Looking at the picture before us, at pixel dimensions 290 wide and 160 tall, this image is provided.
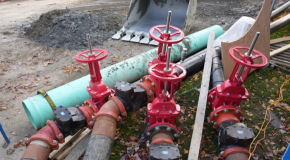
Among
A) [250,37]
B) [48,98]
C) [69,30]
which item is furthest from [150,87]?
[69,30]

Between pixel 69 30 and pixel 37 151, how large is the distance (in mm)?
6170

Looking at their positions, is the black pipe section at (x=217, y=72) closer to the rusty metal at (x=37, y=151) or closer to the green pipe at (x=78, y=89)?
the green pipe at (x=78, y=89)

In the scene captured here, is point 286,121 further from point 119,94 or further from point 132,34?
point 132,34

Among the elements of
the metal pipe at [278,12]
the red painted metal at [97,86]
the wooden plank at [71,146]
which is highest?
the metal pipe at [278,12]

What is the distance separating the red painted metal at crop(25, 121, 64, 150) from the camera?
9.28 feet

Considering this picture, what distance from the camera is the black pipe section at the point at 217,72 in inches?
168

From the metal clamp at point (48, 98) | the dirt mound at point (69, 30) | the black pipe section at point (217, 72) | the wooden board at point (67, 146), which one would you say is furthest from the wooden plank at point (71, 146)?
the dirt mound at point (69, 30)

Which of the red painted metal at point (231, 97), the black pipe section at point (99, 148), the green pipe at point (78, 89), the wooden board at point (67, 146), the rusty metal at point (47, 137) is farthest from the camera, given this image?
the green pipe at point (78, 89)

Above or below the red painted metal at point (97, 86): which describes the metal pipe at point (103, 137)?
below

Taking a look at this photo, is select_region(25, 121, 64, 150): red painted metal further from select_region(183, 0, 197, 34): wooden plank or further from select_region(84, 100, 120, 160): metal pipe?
select_region(183, 0, 197, 34): wooden plank

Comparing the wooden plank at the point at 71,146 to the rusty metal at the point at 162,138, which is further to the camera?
the wooden plank at the point at 71,146

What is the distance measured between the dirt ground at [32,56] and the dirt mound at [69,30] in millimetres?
322

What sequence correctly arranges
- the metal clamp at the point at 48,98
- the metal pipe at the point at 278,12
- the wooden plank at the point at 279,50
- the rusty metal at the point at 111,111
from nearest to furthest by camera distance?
the rusty metal at the point at 111,111, the metal clamp at the point at 48,98, the wooden plank at the point at 279,50, the metal pipe at the point at 278,12

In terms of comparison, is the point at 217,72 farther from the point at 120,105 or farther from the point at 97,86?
the point at 97,86
